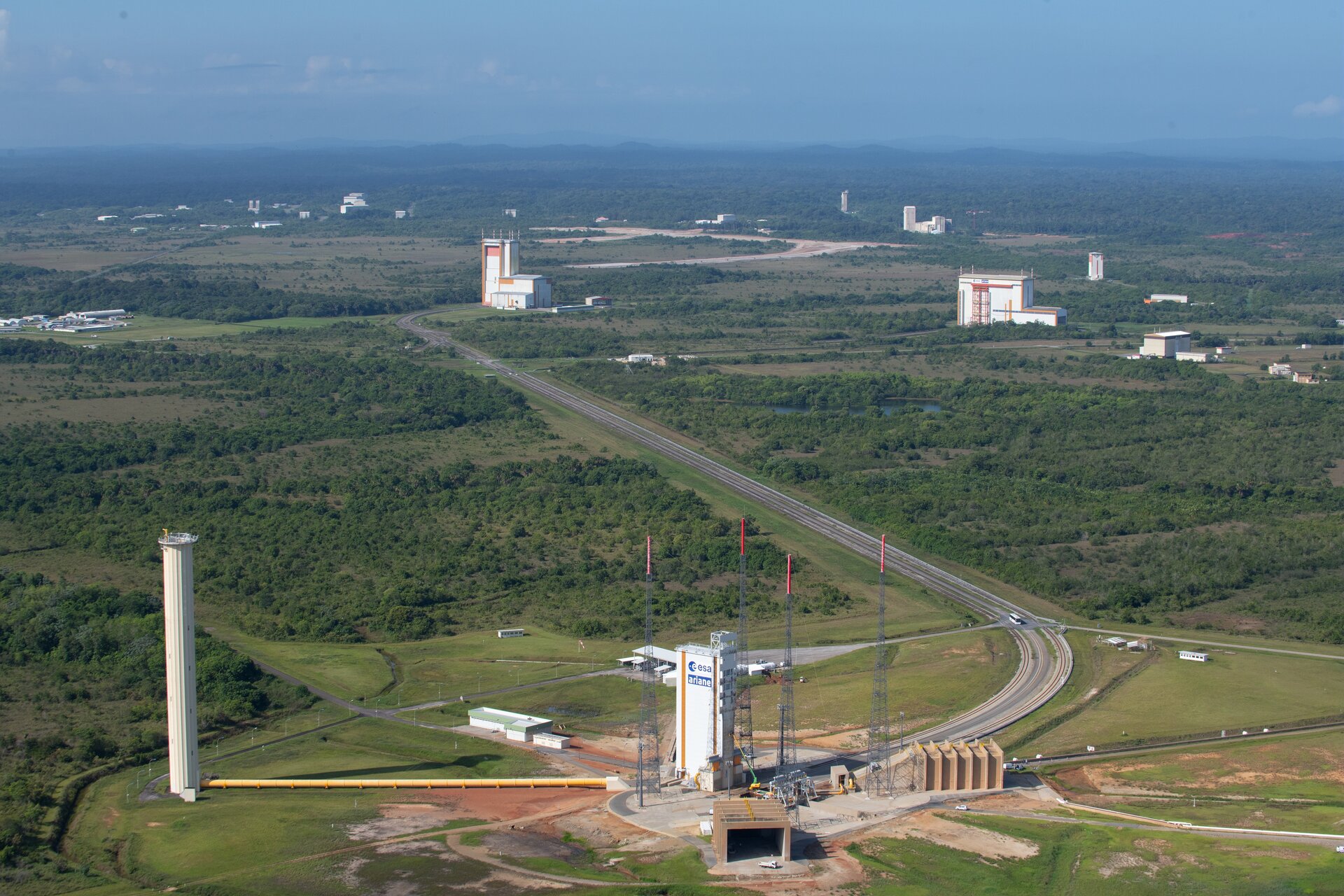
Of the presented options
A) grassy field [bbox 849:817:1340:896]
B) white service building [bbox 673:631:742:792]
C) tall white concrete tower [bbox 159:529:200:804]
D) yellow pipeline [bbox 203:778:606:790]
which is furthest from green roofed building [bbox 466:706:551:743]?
grassy field [bbox 849:817:1340:896]

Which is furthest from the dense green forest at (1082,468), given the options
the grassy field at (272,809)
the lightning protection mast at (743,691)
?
the grassy field at (272,809)

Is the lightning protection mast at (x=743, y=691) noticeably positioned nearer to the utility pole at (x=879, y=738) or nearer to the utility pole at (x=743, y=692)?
the utility pole at (x=743, y=692)

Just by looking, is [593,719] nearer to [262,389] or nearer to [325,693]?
[325,693]

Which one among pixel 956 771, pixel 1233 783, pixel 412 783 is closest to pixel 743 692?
pixel 956 771

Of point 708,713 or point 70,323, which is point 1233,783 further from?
point 70,323

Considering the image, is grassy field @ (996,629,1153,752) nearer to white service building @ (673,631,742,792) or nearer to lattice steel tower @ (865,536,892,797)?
lattice steel tower @ (865,536,892,797)
